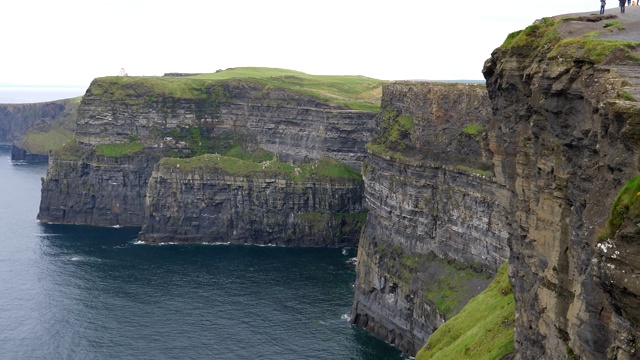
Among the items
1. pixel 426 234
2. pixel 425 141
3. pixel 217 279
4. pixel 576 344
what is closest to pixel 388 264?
pixel 426 234

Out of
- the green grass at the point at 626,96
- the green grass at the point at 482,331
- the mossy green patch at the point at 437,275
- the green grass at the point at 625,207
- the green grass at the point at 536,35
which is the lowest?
the mossy green patch at the point at 437,275

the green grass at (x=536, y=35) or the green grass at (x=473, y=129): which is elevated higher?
the green grass at (x=536, y=35)

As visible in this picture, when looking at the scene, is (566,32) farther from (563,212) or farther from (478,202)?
(478,202)

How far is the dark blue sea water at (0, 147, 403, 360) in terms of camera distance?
373 ft

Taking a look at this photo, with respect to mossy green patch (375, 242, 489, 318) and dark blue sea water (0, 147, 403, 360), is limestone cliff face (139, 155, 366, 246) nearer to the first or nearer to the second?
dark blue sea water (0, 147, 403, 360)

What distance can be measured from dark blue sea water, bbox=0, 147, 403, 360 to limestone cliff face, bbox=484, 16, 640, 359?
68.5 metres

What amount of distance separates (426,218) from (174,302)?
4932 cm

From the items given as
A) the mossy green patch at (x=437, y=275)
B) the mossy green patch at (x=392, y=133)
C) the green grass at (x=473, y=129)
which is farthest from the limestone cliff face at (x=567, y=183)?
the mossy green patch at (x=392, y=133)

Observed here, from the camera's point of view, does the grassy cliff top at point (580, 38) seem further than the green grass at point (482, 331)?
No

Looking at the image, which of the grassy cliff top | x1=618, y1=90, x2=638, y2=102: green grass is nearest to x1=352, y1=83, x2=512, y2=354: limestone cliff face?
the grassy cliff top

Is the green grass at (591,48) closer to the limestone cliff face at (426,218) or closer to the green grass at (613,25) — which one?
the green grass at (613,25)

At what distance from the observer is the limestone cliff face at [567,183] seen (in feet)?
90.7

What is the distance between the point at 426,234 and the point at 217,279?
5088 cm

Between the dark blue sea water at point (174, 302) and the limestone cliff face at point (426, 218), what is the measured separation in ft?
22.5
